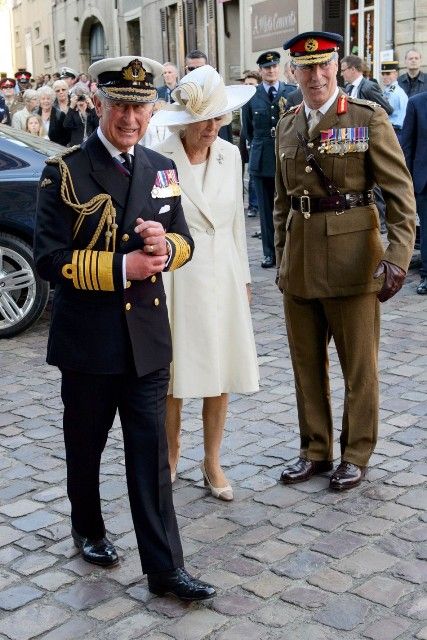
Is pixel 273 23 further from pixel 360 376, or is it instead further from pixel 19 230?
pixel 360 376

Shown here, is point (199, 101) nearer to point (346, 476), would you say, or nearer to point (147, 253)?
point (147, 253)

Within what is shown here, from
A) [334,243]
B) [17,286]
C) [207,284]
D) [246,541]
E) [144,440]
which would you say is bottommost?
[246,541]

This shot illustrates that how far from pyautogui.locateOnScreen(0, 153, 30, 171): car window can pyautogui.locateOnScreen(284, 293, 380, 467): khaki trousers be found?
392 centimetres

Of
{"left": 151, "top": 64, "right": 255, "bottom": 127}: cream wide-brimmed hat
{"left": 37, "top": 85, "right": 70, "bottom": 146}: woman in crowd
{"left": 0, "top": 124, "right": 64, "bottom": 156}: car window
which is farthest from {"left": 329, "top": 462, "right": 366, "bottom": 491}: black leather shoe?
{"left": 37, "top": 85, "right": 70, "bottom": 146}: woman in crowd

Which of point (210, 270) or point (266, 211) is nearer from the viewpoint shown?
point (210, 270)

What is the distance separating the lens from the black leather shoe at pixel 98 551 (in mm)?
4156

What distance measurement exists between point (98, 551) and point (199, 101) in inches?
72.7

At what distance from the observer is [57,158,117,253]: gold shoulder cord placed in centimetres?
365

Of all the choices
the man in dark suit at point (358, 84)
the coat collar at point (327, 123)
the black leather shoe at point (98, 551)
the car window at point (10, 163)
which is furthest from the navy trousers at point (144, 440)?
the man in dark suit at point (358, 84)

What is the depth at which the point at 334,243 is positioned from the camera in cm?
482

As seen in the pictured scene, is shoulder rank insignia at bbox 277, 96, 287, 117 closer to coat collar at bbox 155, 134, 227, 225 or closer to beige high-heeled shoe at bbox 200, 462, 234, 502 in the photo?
coat collar at bbox 155, 134, 227, 225

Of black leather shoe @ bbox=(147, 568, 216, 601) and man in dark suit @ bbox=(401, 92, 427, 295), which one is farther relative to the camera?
man in dark suit @ bbox=(401, 92, 427, 295)

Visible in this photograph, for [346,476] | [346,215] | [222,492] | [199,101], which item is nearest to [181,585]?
[222,492]

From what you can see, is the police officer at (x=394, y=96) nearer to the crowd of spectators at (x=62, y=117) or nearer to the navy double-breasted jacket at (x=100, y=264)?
the crowd of spectators at (x=62, y=117)
